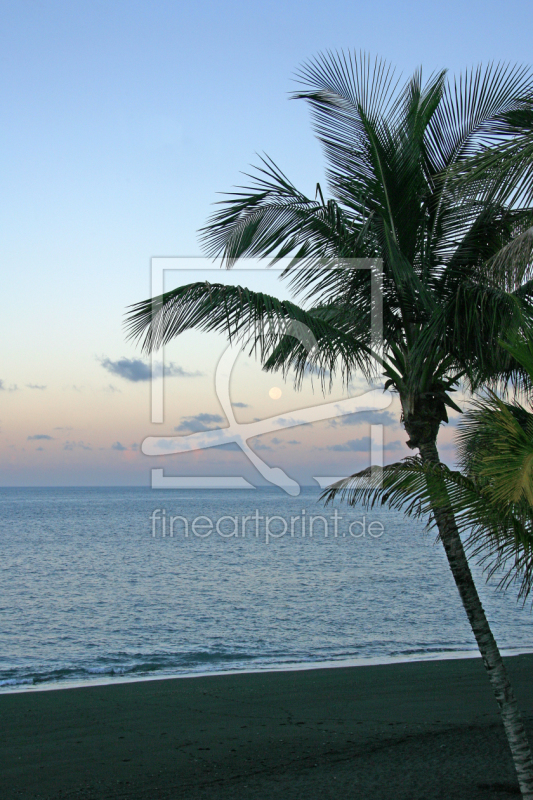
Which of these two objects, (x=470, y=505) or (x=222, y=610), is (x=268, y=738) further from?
(x=222, y=610)

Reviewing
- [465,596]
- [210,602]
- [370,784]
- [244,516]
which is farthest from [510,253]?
[244,516]

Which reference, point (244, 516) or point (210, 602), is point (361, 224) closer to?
point (210, 602)

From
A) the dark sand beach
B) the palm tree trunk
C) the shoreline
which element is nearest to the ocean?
the shoreline

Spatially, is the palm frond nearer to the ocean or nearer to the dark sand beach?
the ocean

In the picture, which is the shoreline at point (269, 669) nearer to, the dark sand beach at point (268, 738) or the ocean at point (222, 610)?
the ocean at point (222, 610)

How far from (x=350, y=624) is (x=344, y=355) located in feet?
60.9

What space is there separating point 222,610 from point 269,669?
387 inches

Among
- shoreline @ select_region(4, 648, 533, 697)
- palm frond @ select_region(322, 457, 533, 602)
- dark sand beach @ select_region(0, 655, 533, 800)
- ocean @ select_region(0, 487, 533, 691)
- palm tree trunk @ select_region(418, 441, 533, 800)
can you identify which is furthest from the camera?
ocean @ select_region(0, 487, 533, 691)

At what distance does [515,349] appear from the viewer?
459 centimetres

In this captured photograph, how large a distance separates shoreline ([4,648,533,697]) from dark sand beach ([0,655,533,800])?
→ 0.90 m

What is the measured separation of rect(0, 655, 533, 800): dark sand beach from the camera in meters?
7.74

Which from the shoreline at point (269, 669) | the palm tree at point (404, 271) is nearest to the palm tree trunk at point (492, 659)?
the palm tree at point (404, 271)

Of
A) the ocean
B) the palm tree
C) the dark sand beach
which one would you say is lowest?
the ocean

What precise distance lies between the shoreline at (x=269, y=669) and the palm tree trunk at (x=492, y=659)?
921cm
